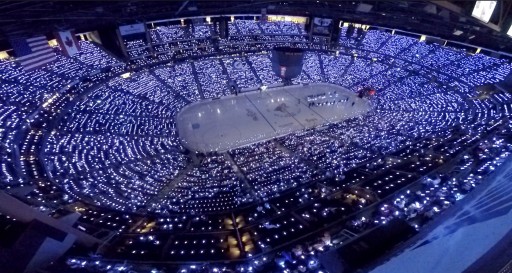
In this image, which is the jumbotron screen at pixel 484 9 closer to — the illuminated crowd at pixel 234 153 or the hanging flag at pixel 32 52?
the illuminated crowd at pixel 234 153

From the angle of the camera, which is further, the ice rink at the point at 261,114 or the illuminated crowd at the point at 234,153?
the ice rink at the point at 261,114

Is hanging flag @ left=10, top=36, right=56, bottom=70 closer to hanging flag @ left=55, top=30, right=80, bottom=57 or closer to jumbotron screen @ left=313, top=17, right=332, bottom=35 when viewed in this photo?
hanging flag @ left=55, top=30, right=80, bottom=57

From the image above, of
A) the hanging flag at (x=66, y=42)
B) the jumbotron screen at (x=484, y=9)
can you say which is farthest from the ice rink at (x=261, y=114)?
the jumbotron screen at (x=484, y=9)

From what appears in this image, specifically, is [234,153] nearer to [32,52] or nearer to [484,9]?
[32,52]

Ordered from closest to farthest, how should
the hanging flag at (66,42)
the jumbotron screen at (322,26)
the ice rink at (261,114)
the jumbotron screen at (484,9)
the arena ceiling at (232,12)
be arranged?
the jumbotron screen at (484,9) < the arena ceiling at (232,12) < the hanging flag at (66,42) < the ice rink at (261,114) < the jumbotron screen at (322,26)

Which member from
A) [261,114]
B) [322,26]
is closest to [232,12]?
[322,26]

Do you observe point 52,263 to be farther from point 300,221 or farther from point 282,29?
point 282,29

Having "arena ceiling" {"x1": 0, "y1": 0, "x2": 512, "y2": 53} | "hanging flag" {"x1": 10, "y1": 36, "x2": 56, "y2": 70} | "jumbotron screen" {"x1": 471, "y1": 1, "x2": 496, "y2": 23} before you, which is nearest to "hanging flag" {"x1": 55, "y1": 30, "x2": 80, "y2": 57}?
"arena ceiling" {"x1": 0, "y1": 0, "x2": 512, "y2": 53}
